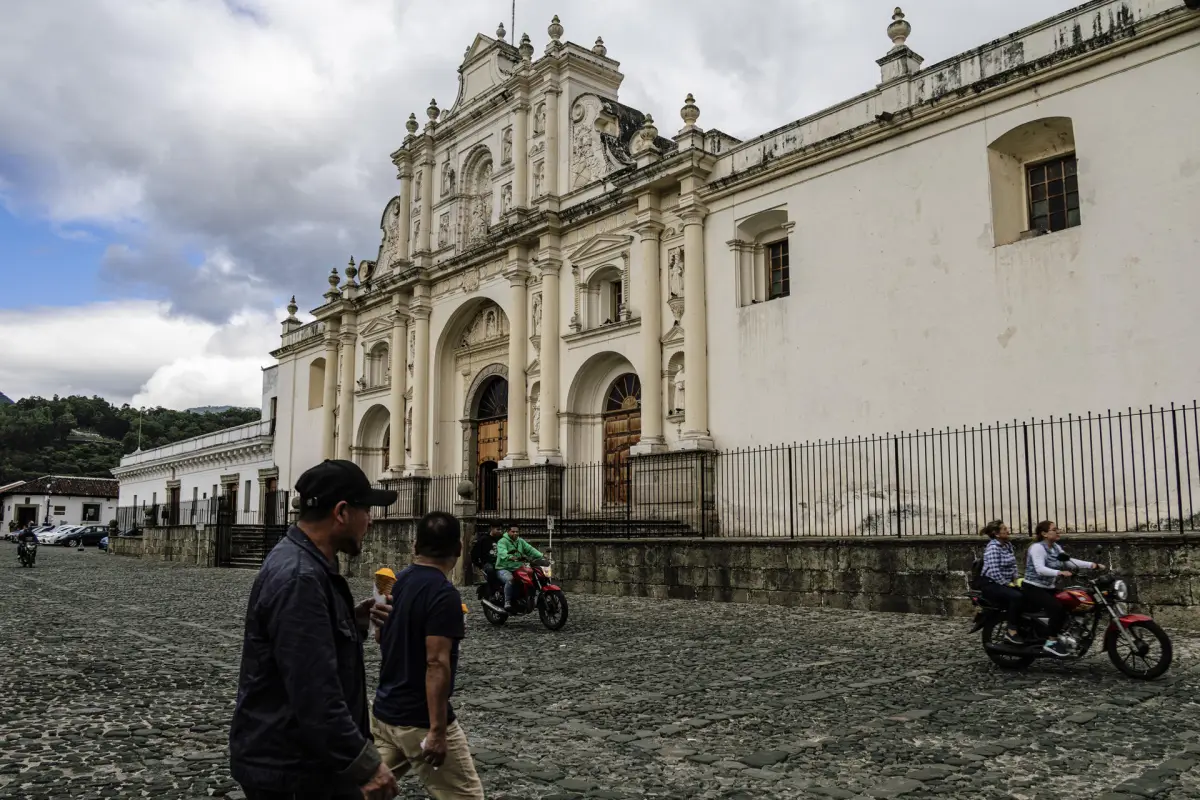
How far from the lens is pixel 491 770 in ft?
17.7

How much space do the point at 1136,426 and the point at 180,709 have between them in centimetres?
1227

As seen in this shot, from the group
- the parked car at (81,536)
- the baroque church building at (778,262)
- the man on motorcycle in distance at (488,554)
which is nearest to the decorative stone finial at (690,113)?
the baroque church building at (778,262)

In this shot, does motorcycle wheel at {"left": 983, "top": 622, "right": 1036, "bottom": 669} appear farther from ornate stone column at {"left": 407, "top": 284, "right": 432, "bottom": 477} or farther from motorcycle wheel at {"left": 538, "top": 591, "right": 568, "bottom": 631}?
ornate stone column at {"left": 407, "top": 284, "right": 432, "bottom": 477}

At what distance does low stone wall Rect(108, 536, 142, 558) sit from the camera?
36594 mm

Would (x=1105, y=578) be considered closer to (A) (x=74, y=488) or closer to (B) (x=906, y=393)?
(B) (x=906, y=393)

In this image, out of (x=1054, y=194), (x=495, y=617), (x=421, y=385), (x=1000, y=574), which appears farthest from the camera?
(x=421, y=385)

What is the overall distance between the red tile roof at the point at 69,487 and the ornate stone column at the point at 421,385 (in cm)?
4530

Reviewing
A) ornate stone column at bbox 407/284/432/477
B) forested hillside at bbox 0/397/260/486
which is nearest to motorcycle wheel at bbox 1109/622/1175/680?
ornate stone column at bbox 407/284/432/477

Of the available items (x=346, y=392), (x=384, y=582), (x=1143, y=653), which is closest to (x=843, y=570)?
(x=1143, y=653)

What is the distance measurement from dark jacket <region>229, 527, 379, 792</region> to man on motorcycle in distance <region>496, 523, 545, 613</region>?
9192 millimetres

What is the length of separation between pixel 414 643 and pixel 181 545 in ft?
101

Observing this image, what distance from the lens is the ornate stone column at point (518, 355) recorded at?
23547 millimetres

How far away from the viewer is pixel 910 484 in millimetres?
15531

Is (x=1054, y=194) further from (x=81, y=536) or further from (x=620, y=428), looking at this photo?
(x=81, y=536)
